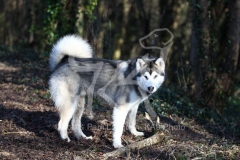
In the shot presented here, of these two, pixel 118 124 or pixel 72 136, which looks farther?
pixel 72 136

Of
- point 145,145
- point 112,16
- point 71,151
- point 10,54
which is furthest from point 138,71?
point 112,16

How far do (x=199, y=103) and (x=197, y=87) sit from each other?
0.56 m

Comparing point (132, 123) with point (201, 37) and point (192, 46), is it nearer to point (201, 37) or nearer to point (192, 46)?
point (201, 37)

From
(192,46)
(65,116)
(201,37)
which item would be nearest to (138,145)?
(65,116)

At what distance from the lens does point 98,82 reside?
7.10 meters

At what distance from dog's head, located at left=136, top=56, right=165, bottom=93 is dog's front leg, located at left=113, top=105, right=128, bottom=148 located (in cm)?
48

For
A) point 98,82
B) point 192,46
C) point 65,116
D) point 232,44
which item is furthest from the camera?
point 192,46

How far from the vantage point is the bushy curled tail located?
7121 mm

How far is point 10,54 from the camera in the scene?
14.2 metres

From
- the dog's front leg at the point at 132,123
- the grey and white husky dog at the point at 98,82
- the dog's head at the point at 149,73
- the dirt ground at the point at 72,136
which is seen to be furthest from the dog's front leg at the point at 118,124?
the dog's front leg at the point at 132,123

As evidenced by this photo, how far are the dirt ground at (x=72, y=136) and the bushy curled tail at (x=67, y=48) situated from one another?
1.16m

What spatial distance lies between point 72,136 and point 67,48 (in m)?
1.49

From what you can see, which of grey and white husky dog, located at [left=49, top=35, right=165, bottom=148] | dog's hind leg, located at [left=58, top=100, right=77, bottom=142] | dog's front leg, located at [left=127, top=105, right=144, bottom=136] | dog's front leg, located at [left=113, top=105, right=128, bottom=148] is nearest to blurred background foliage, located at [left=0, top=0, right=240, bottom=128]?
dog's front leg, located at [left=127, top=105, right=144, bottom=136]

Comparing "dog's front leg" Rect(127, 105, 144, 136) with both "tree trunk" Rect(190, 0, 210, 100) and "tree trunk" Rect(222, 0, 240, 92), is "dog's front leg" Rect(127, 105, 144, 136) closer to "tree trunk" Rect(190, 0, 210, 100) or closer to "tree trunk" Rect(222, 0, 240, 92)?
"tree trunk" Rect(190, 0, 210, 100)
